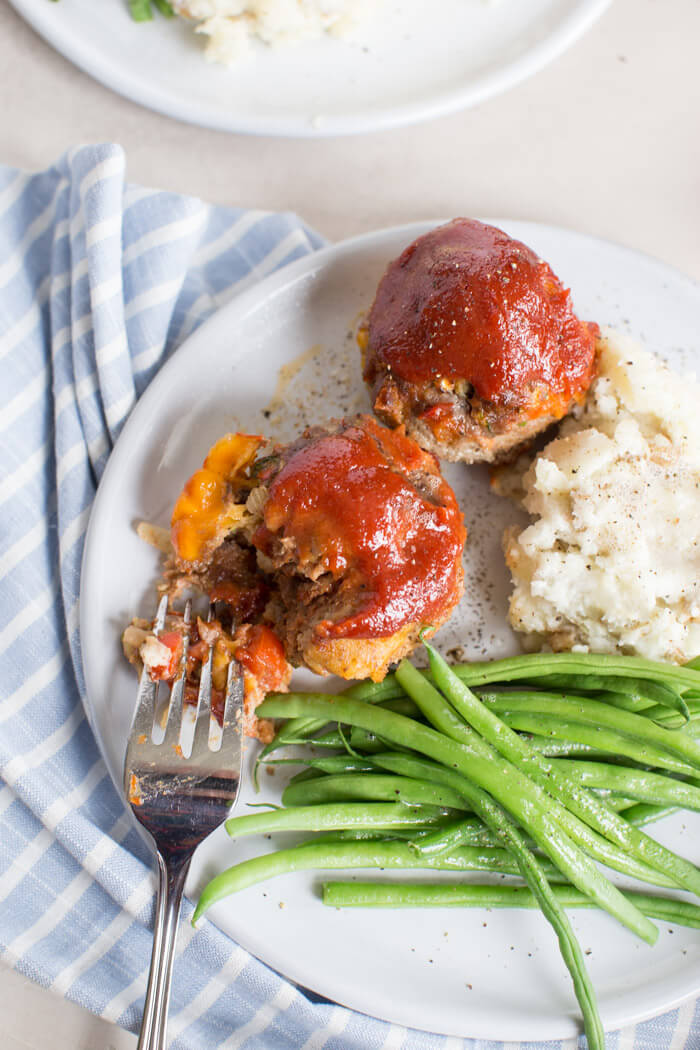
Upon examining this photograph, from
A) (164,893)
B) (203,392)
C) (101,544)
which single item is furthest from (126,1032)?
(203,392)

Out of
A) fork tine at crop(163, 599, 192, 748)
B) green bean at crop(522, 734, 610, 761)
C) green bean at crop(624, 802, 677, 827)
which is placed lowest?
green bean at crop(624, 802, 677, 827)

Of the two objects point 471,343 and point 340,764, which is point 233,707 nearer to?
point 340,764

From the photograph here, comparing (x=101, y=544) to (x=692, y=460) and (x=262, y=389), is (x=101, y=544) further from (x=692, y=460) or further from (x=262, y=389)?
(x=692, y=460)

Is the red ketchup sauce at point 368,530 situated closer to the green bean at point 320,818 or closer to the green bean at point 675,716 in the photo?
the green bean at point 320,818

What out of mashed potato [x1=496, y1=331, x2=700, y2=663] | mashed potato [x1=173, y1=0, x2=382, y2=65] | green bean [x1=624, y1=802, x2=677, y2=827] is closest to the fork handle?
mashed potato [x1=496, y1=331, x2=700, y2=663]

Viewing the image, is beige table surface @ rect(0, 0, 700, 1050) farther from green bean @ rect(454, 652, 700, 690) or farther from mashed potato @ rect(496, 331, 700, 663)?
green bean @ rect(454, 652, 700, 690)

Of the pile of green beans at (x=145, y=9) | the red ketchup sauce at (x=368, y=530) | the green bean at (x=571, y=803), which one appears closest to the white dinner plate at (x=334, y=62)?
the pile of green beans at (x=145, y=9)
